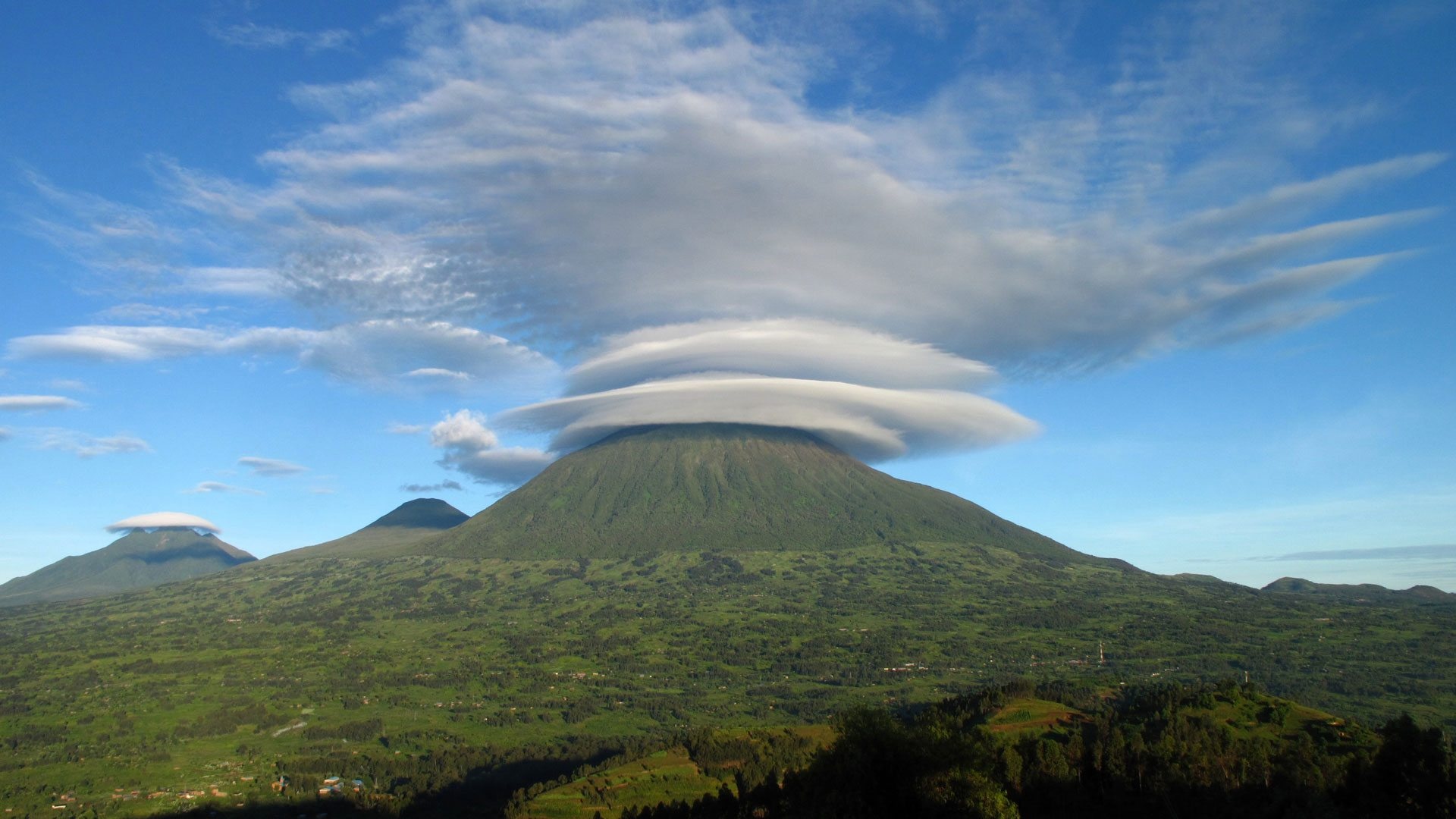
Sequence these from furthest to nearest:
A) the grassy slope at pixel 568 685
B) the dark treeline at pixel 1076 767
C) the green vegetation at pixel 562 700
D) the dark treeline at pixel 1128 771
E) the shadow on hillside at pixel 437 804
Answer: the grassy slope at pixel 568 685, the green vegetation at pixel 562 700, the shadow on hillside at pixel 437 804, the dark treeline at pixel 1076 767, the dark treeline at pixel 1128 771

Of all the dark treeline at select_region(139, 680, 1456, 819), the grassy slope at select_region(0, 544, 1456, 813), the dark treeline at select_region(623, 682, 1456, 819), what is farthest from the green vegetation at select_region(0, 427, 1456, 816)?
the dark treeline at select_region(623, 682, 1456, 819)

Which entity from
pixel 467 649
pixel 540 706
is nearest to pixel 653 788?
pixel 540 706

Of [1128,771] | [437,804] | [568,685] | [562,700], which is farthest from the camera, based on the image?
[568,685]

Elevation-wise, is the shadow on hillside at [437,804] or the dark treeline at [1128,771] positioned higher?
the dark treeline at [1128,771]

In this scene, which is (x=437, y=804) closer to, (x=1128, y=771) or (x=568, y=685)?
(x=568, y=685)

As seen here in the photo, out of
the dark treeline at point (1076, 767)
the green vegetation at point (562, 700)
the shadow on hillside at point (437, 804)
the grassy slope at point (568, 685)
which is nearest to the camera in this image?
the dark treeline at point (1076, 767)

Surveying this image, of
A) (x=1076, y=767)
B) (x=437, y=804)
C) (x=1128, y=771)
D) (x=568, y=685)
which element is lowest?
(x=437, y=804)

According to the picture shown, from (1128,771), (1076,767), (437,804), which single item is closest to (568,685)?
(437,804)

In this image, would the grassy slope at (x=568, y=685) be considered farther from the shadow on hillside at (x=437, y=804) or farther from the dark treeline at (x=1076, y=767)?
the dark treeline at (x=1076, y=767)

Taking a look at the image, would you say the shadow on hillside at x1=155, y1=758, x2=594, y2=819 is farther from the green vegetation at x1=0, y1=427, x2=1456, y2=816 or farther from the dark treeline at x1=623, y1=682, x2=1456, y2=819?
the dark treeline at x1=623, y1=682, x2=1456, y2=819

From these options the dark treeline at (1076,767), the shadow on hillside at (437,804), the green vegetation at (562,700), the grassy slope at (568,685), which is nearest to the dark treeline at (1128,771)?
the dark treeline at (1076,767)
